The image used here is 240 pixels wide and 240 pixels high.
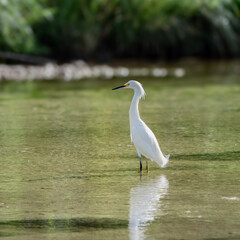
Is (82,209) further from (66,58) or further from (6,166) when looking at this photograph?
(66,58)

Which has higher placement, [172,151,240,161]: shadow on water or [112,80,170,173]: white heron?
[112,80,170,173]: white heron

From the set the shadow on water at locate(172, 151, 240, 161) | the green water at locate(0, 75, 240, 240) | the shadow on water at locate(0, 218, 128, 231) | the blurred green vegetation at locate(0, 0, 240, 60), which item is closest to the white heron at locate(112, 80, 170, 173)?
the green water at locate(0, 75, 240, 240)

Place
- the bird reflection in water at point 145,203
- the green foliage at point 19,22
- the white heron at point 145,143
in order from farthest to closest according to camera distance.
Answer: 1. the green foliage at point 19,22
2. the white heron at point 145,143
3. the bird reflection in water at point 145,203

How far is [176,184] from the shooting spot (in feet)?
22.7

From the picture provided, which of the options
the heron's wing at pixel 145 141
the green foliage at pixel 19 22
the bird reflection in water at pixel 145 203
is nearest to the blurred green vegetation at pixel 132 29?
the green foliage at pixel 19 22

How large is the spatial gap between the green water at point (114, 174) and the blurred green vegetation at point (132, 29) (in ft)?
42.8

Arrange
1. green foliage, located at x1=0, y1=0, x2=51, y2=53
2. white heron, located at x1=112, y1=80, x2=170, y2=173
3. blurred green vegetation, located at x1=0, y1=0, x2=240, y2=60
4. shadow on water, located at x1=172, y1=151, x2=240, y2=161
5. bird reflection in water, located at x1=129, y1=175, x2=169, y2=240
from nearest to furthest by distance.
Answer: bird reflection in water, located at x1=129, y1=175, x2=169, y2=240, white heron, located at x1=112, y1=80, x2=170, y2=173, shadow on water, located at x1=172, y1=151, x2=240, y2=161, green foliage, located at x1=0, y1=0, x2=51, y2=53, blurred green vegetation, located at x1=0, y1=0, x2=240, y2=60

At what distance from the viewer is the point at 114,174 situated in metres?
7.41

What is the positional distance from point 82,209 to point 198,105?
811 centimetres

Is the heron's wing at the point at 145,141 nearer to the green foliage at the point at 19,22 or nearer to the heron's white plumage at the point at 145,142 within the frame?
the heron's white plumage at the point at 145,142

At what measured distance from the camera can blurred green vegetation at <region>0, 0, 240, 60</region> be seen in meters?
26.9

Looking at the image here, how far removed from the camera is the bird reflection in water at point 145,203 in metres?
5.41

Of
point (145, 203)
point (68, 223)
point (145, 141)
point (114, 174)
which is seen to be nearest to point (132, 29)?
point (145, 141)

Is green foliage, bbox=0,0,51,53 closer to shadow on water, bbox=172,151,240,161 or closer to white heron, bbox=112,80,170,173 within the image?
shadow on water, bbox=172,151,240,161
